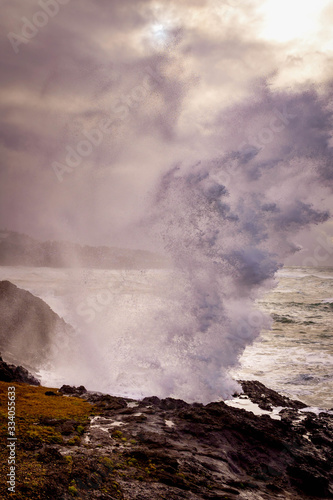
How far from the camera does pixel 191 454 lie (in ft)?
24.6

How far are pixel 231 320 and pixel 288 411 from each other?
15.7ft

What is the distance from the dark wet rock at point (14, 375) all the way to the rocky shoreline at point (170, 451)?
131 cm

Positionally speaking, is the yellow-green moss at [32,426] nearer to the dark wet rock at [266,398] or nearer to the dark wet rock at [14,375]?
the dark wet rock at [14,375]

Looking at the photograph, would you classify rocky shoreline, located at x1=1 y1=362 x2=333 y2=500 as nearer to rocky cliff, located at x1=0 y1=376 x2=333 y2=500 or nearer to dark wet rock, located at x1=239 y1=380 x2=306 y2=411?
rocky cliff, located at x1=0 y1=376 x2=333 y2=500

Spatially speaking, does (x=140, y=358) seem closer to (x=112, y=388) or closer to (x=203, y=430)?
(x=112, y=388)

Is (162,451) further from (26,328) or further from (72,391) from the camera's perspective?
(26,328)

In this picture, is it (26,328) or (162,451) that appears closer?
(162,451)

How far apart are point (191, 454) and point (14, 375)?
24.5 feet

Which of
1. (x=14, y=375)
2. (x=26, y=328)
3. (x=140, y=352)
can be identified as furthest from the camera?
(x=26, y=328)

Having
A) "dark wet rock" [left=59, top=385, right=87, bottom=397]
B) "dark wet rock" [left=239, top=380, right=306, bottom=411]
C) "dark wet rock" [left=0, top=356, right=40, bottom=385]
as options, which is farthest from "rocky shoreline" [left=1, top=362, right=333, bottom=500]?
"dark wet rock" [left=0, top=356, right=40, bottom=385]

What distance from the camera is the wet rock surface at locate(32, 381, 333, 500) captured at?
19.7ft

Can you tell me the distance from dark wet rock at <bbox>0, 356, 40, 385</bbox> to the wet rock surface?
2914 millimetres

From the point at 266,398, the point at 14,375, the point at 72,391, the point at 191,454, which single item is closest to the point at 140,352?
the point at 72,391

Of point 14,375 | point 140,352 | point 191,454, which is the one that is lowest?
point 191,454
